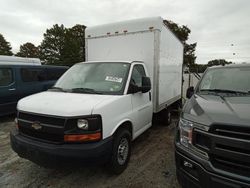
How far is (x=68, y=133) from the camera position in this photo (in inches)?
108

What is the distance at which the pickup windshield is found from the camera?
11.0ft

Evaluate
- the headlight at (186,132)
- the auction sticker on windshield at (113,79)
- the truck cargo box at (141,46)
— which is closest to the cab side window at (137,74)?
the auction sticker on windshield at (113,79)

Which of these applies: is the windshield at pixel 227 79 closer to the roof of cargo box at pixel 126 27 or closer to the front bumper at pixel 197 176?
the front bumper at pixel 197 176

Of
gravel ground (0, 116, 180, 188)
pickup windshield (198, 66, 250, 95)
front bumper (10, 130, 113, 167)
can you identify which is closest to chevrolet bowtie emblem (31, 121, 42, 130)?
front bumper (10, 130, 113, 167)

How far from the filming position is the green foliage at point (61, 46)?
1555 inches

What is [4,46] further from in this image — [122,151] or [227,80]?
[227,80]

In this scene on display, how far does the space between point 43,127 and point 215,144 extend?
234 cm

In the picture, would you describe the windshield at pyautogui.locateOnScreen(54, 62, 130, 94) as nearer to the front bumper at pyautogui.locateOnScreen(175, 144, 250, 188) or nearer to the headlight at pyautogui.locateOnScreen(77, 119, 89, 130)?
the headlight at pyautogui.locateOnScreen(77, 119, 89, 130)

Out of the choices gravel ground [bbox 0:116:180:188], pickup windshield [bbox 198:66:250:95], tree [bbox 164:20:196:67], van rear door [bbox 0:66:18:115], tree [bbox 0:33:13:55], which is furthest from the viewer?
tree [bbox 0:33:13:55]

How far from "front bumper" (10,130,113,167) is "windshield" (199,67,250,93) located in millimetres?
2217

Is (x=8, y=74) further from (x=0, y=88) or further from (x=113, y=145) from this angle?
(x=113, y=145)

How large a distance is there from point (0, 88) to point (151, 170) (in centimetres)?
609

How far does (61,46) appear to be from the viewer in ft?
136

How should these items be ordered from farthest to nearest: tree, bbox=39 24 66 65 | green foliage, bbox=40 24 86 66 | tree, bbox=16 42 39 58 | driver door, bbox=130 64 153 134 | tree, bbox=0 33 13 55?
1. tree, bbox=16 42 39 58
2. tree, bbox=0 33 13 55
3. tree, bbox=39 24 66 65
4. green foliage, bbox=40 24 86 66
5. driver door, bbox=130 64 153 134
